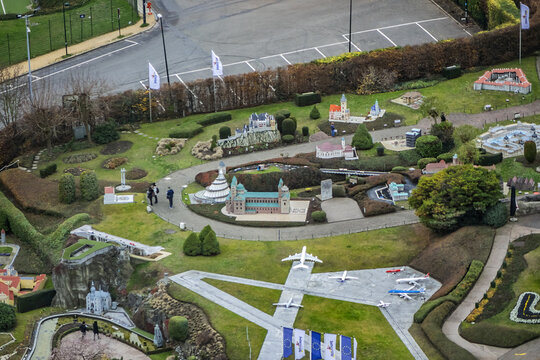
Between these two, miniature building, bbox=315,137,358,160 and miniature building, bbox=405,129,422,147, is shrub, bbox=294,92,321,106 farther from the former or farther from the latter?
miniature building, bbox=405,129,422,147

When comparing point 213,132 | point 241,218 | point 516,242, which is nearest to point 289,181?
point 241,218

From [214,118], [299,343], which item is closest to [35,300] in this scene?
[299,343]

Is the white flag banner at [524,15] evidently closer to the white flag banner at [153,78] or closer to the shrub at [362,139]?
the shrub at [362,139]

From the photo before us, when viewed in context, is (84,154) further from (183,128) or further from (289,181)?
(289,181)

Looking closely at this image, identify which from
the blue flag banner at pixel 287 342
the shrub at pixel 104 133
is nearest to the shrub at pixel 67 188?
the shrub at pixel 104 133

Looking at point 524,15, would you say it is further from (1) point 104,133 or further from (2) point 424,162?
(1) point 104,133

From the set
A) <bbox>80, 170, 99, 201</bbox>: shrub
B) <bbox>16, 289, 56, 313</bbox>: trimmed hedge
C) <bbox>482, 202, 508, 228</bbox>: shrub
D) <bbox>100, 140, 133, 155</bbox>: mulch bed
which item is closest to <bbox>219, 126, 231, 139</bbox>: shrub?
<bbox>100, 140, 133, 155</bbox>: mulch bed
